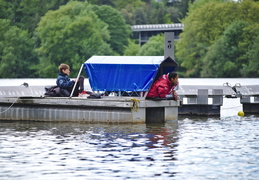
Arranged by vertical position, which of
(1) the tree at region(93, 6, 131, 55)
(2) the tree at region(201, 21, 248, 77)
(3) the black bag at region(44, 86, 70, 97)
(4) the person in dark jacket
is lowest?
(3) the black bag at region(44, 86, 70, 97)

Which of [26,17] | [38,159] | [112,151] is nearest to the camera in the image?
[38,159]

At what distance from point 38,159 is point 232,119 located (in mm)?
14322

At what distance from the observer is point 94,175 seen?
1633cm

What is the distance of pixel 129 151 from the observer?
1986 centimetres

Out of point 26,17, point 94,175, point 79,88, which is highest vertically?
point 26,17

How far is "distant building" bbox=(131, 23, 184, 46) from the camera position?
14848cm

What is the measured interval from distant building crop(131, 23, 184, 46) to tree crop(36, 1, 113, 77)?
1452 inches

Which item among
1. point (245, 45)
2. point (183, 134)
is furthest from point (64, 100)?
point (245, 45)

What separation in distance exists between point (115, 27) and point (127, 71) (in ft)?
317

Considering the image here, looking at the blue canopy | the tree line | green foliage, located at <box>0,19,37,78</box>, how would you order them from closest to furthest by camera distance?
the blue canopy
the tree line
green foliage, located at <box>0,19,37,78</box>

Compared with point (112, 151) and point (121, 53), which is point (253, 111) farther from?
point (121, 53)

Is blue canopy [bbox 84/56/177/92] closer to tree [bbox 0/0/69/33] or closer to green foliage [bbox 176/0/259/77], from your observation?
green foliage [bbox 176/0/259/77]

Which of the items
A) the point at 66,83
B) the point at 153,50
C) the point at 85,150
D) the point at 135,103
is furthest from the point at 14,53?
the point at 85,150

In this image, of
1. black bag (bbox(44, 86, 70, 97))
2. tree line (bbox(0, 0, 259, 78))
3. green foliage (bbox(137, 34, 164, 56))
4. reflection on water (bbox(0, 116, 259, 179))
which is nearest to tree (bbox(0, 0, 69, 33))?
tree line (bbox(0, 0, 259, 78))
